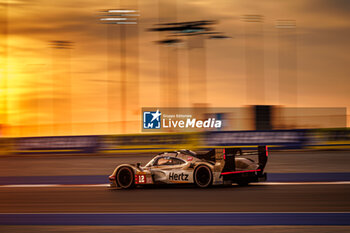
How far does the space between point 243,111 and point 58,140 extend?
436 inches

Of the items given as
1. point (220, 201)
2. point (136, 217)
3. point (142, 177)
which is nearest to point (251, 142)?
point (142, 177)

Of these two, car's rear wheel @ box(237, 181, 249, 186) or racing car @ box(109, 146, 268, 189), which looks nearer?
racing car @ box(109, 146, 268, 189)

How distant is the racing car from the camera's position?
33.7ft

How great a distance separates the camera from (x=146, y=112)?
27.5 meters

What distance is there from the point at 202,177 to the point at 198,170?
202 millimetres

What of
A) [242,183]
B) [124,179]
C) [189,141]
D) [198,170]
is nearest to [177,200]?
[198,170]

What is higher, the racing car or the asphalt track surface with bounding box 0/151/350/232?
the racing car

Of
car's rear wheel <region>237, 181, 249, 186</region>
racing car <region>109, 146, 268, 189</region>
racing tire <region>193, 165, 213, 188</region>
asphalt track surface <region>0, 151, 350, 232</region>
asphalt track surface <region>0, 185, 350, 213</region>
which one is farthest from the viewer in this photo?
car's rear wheel <region>237, 181, 249, 186</region>

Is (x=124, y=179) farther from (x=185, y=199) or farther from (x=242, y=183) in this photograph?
(x=242, y=183)

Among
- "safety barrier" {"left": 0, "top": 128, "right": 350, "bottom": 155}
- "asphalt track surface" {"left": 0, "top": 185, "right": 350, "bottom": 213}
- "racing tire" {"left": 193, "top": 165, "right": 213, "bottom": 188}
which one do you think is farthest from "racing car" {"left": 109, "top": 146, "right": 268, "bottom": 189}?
"safety barrier" {"left": 0, "top": 128, "right": 350, "bottom": 155}

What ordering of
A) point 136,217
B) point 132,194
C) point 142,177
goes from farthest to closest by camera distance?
1. point 142,177
2. point 132,194
3. point 136,217

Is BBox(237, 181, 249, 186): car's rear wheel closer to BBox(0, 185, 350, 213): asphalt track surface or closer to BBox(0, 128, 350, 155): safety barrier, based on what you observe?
BBox(0, 185, 350, 213): asphalt track surface

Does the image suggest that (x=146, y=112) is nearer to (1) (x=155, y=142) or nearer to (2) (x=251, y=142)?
(1) (x=155, y=142)

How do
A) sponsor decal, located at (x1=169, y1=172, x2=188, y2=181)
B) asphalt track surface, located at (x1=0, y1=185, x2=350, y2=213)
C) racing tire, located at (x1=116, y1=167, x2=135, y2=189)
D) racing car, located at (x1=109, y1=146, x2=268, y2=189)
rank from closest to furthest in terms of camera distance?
1. asphalt track surface, located at (x1=0, y1=185, x2=350, y2=213)
2. racing car, located at (x1=109, y1=146, x2=268, y2=189)
3. sponsor decal, located at (x1=169, y1=172, x2=188, y2=181)
4. racing tire, located at (x1=116, y1=167, x2=135, y2=189)
